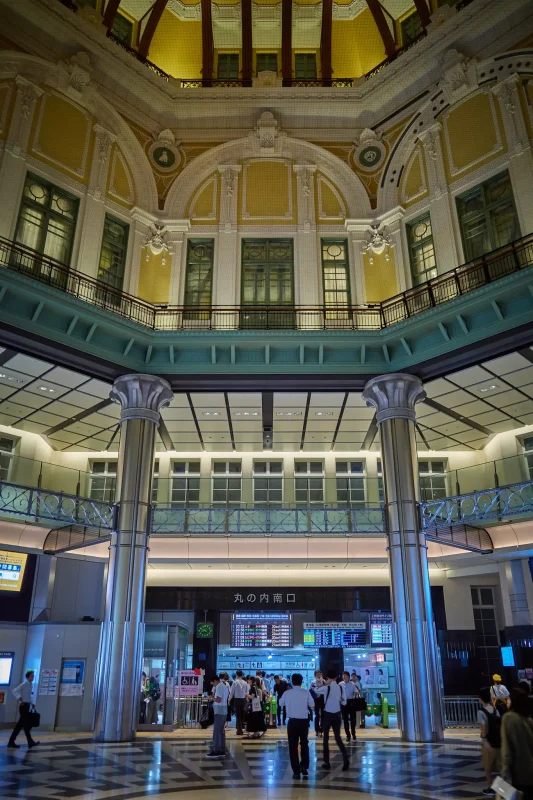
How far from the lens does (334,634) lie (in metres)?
24.6

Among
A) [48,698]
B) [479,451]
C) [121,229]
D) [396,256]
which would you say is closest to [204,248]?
[121,229]

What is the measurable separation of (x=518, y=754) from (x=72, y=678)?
18099mm

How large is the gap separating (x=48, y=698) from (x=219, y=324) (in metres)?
13.2

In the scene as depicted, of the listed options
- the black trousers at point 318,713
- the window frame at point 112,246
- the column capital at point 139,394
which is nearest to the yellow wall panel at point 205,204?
the window frame at point 112,246

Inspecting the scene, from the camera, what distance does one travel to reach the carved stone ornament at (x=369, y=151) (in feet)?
77.4

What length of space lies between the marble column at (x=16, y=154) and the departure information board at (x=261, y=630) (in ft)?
54.1

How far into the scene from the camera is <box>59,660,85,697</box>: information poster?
19766 millimetres

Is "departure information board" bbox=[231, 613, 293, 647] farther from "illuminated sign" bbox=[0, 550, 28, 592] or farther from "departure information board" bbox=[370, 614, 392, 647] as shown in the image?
"illuminated sign" bbox=[0, 550, 28, 592]

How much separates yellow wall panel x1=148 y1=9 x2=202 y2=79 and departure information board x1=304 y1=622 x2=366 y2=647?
77.7 ft

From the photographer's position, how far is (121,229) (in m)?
22.3

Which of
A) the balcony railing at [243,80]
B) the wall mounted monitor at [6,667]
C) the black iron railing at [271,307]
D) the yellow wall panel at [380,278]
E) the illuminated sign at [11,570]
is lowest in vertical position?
the wall mounted monitor at [6,667]

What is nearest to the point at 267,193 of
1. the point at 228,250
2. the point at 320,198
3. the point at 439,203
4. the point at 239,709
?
the point at 320,198

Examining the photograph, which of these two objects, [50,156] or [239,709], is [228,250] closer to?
[50,156]

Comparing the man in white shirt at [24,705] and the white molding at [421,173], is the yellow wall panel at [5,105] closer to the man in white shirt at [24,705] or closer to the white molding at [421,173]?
the white molding at [421,173]
